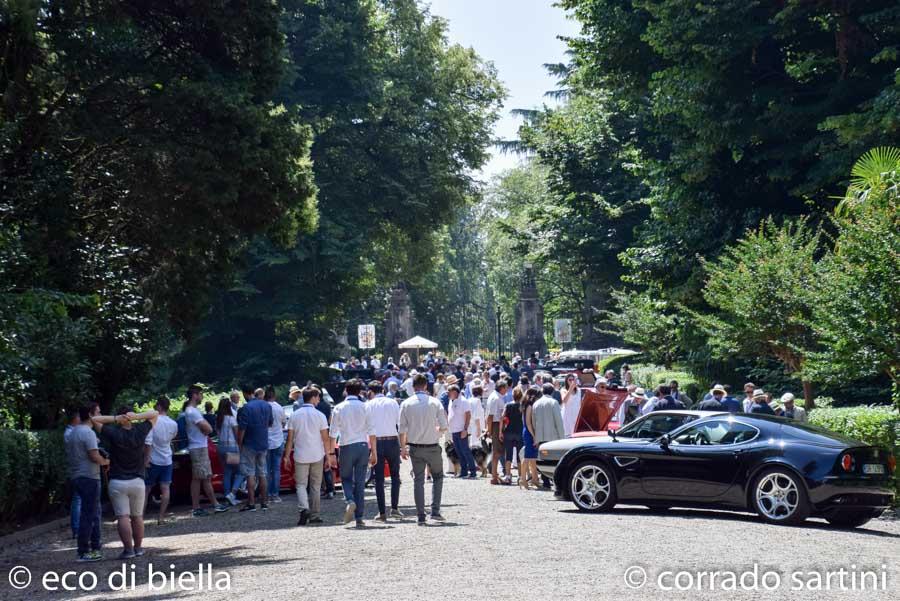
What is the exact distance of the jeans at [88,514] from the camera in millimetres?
13781

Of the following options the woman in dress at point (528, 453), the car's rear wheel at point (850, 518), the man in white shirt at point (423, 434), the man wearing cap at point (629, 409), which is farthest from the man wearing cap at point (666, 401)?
the man in white shirt at point (423, 434)

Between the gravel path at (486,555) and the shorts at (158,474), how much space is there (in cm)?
76

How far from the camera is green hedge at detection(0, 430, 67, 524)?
55.0ft

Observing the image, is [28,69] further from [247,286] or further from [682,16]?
[247,286]

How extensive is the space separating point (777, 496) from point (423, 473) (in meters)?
4.45

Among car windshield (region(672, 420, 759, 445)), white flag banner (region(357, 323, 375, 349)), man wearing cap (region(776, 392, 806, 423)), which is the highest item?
white flag banner (region(357, 323, 375, 349))

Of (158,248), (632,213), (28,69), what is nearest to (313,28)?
(632,213)

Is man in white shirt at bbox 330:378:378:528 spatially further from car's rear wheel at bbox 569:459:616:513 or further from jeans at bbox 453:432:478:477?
jeans at bbox 453:432:478:477

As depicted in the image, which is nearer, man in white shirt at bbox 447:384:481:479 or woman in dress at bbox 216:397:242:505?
woman in dress at bbox 216:397:242:505

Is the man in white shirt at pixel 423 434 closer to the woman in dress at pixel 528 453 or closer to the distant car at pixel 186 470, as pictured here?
the distant car at pixel 186 470

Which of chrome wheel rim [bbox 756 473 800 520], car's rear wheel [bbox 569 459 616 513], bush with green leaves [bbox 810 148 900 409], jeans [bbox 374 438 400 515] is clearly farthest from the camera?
bush with green leaves [bbox 810 148 900 409]

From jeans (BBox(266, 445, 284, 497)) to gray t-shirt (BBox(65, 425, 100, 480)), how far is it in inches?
239

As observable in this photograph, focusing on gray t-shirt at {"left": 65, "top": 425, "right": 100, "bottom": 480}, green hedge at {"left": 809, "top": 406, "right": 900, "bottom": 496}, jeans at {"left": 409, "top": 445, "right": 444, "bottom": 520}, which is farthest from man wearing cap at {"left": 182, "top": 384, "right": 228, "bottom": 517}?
green hedge at {"left": 809, "top": 406, "right": 900, "bottom": 496}

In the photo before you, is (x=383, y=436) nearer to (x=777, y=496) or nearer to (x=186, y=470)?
(x=777, y=496)
